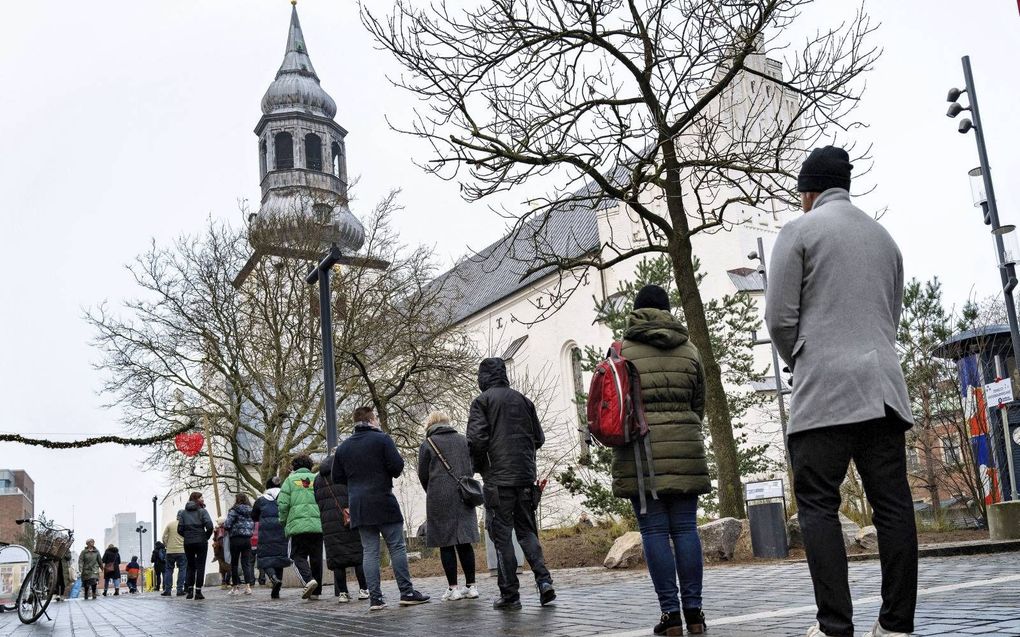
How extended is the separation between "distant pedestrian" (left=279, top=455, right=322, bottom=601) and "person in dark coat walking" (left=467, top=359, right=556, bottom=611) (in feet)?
16.1

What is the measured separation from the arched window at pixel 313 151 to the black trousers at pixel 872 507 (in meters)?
49.0

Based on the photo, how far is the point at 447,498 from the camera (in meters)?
9.19

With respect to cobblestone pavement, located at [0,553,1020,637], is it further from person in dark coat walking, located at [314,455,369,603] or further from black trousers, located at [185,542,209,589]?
black trousers, located at [185,542,209,589]

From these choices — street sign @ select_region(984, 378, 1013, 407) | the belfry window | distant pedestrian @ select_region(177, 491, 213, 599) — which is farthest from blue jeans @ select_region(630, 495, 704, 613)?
the belfry window

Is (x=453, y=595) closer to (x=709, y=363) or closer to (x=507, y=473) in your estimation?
(x=507, y=473)

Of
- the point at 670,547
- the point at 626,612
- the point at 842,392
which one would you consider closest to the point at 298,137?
the point at 626,612

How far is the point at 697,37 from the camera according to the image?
13.5m

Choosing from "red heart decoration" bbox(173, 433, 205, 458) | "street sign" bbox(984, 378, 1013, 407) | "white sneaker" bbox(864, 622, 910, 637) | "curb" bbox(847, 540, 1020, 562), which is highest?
"red heart decoration" bbox(173, 433, 205, 458)

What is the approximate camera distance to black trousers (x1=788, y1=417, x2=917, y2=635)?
3938mm

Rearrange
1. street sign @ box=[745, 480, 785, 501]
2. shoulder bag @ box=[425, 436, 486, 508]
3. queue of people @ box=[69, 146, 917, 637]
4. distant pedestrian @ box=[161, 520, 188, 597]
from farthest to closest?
distant pedestrian @ box=[161, 520, 188, 597]
street sign @ box=[745, 480, 785, 501]
shoulder bag @ box=[425, 436, 486, 508]
queue of people @ box=[69, 146, 917, 637]

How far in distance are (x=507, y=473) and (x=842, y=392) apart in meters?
4.31

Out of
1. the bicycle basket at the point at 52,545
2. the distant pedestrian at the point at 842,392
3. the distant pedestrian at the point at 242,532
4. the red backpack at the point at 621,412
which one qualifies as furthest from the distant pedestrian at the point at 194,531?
the distant pedestrian at the point at 842,392

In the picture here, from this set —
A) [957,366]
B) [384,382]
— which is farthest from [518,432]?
[384,382]

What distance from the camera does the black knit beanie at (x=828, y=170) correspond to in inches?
174
